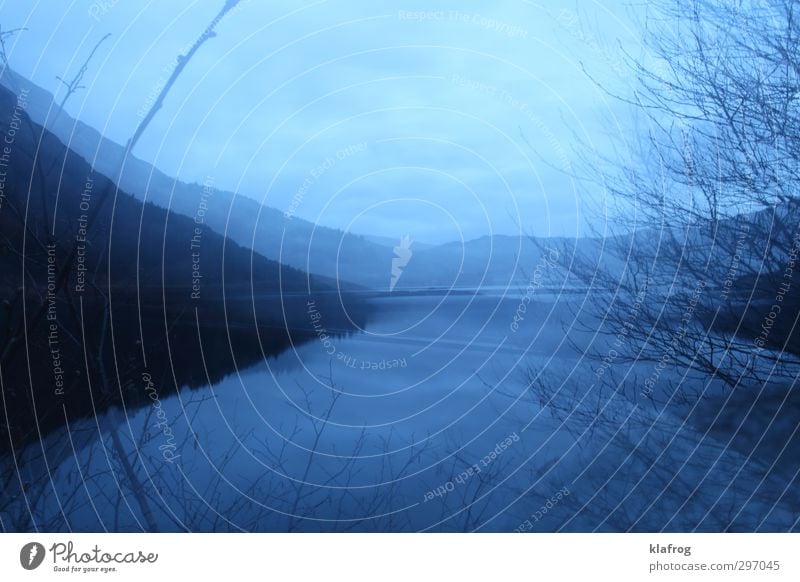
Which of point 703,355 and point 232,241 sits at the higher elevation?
point 232,241

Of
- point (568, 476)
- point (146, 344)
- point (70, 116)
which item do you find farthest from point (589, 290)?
point (70, 116)

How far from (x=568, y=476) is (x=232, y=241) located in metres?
1.11

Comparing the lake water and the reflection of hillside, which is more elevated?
the reflection of hillside

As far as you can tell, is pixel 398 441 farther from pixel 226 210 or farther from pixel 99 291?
pixel 99 291

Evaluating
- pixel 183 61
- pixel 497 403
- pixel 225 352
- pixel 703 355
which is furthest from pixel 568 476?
pixel 183 61

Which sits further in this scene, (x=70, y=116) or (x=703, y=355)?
(x=703, y=355)

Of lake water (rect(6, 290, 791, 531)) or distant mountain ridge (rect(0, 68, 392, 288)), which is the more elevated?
distant mountain ridge (rect(0, 68, 392, 288))

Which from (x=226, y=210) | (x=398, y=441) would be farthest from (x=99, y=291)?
(x=398, y=441)

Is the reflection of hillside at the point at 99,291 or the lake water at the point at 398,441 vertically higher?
the reflection of hillside at the point at 99,291

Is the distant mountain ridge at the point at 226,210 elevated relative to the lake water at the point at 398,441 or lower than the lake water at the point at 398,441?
elevated
